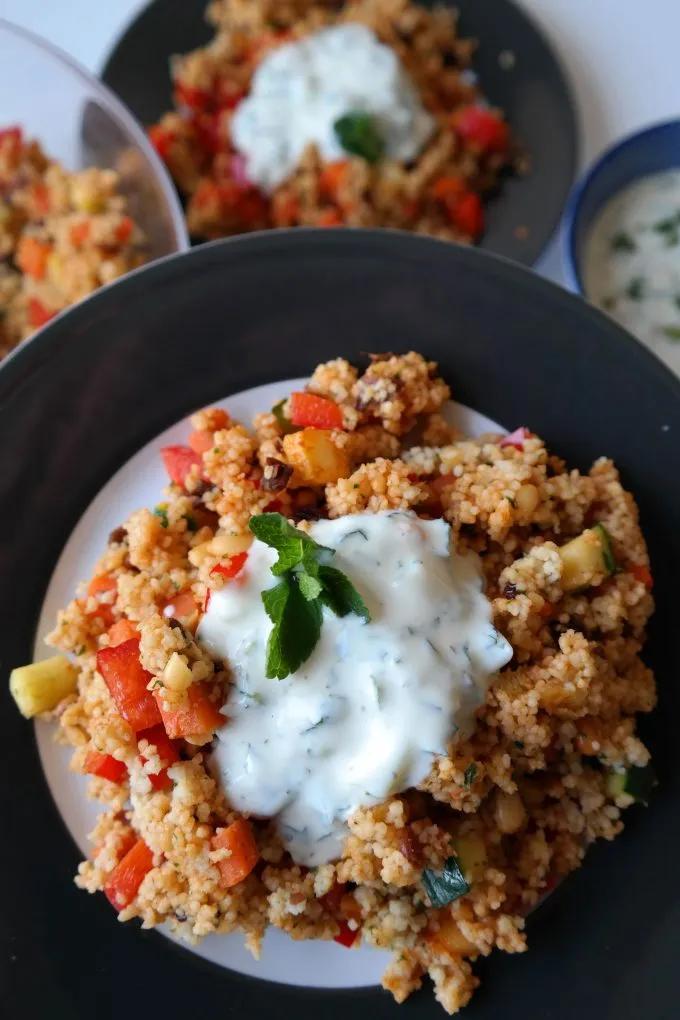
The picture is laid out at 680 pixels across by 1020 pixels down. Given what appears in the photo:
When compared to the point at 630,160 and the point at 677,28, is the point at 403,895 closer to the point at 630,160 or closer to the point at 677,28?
the point at 630,160

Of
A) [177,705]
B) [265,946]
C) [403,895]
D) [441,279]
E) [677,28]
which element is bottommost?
[265,946]

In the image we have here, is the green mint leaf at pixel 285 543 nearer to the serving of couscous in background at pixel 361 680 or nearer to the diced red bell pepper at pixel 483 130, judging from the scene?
the serving of couscous in background at pixel 361 680

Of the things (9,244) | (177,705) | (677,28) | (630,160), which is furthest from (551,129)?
(177,705)

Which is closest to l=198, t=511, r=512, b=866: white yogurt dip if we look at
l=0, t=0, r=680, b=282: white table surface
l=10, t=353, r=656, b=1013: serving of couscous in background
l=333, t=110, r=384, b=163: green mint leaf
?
l=10, t=353, r=656, b=1013: serving of couscous in background

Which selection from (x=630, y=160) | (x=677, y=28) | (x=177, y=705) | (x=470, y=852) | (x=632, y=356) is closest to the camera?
(x=177, y=705)

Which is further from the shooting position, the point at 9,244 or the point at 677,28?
the point at 677,28

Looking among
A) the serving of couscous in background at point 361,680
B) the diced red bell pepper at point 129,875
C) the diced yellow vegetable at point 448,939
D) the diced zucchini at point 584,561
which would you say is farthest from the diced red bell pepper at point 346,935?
the diced zucchini at point 584,561

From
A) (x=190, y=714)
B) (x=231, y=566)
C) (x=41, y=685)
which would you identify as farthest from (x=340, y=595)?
(x=41, y=685)

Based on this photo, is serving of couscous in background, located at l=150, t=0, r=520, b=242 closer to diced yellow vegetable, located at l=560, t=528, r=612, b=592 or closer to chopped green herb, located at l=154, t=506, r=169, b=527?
chopped green herb, located at l=154, t=506, r=169, b=527
